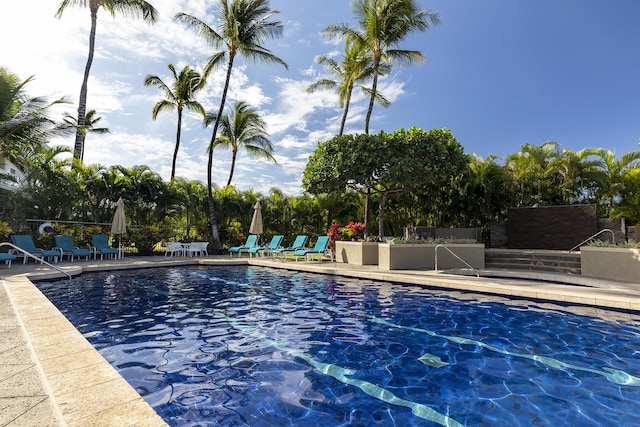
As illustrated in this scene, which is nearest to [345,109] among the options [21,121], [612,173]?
[612,173]

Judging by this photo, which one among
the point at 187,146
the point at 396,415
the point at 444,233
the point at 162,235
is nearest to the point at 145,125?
the point at 187,146

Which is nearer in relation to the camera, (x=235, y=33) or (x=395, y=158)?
(x=395, y=158)

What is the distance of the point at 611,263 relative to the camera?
8586 mm

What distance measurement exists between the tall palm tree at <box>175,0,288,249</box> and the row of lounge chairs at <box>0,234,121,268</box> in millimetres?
4989

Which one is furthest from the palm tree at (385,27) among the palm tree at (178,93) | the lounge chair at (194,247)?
the palm tree at (178,93)

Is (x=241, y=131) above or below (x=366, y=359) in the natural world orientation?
above

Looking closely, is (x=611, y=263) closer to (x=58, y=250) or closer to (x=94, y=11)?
(x=58, y=250)

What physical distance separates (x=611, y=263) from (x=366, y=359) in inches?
318

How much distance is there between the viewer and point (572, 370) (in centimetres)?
374

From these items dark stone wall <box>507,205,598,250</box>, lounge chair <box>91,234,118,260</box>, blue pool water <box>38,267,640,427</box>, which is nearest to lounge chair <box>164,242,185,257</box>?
lounge chair <box>91,234,118,260</box>

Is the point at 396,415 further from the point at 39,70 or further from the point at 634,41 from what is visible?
the point at 634,41

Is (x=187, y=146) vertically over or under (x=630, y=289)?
over

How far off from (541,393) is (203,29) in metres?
19.2

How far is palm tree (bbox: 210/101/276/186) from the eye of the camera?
2323 cm
